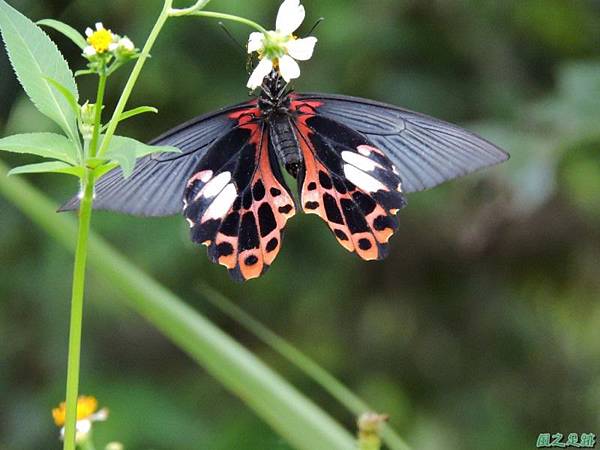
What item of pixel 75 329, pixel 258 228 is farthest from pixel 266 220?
pixel 75 329

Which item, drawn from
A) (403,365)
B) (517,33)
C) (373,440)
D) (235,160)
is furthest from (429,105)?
(373,440)

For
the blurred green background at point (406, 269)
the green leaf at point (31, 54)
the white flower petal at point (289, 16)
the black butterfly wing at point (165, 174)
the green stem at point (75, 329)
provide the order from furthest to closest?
the blurred green background at point (406, 269), the black butterfly wing at point (165, 174), the white flower petal at point (289, 16), the green leaf at point (31, 54), the green stem at point (75, 329)

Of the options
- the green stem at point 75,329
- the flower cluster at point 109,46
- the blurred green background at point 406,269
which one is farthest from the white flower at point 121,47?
the blurred green background at point 406,269

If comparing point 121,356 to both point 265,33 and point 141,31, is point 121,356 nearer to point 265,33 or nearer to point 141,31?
point 141,31

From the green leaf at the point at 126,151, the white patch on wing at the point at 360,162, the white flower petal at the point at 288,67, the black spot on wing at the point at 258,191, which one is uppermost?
the white patch on wing at the point at 360,162

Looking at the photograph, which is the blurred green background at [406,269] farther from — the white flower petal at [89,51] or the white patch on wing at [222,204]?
the white flower petal at [89,51]

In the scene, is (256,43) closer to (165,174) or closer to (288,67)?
(288,67)
